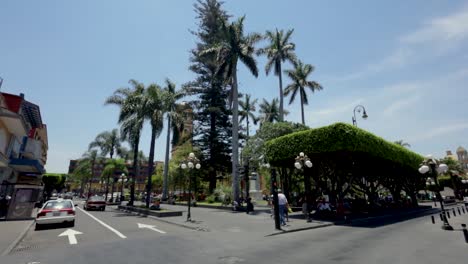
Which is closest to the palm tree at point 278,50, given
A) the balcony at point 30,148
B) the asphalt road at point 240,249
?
the asphalt road at point 240,249

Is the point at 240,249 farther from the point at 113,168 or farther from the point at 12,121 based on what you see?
the point at 113,168

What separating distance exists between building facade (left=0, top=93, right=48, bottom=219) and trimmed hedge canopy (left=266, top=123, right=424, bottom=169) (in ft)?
63.5

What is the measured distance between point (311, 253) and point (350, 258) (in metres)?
1.15

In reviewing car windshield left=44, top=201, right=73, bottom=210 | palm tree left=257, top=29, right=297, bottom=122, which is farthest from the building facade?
palm tree left=257, top=29, right=297, bottom=122

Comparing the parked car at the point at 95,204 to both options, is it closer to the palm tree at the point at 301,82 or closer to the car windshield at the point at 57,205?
the car windshield at the point at 57,205

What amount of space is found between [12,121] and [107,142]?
1011 inches

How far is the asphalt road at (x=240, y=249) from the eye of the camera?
684cm

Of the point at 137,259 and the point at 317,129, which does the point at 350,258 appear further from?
the point at 317,129

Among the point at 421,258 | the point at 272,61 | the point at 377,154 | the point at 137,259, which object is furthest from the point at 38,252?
the point at 272,61

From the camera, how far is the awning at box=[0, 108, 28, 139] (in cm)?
1852

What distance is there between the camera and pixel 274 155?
21.0 meters

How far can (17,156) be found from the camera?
1035 inches

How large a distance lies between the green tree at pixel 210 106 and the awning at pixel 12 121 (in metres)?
22.0

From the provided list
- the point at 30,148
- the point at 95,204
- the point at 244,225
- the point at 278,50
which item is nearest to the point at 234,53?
the point at 278,50
